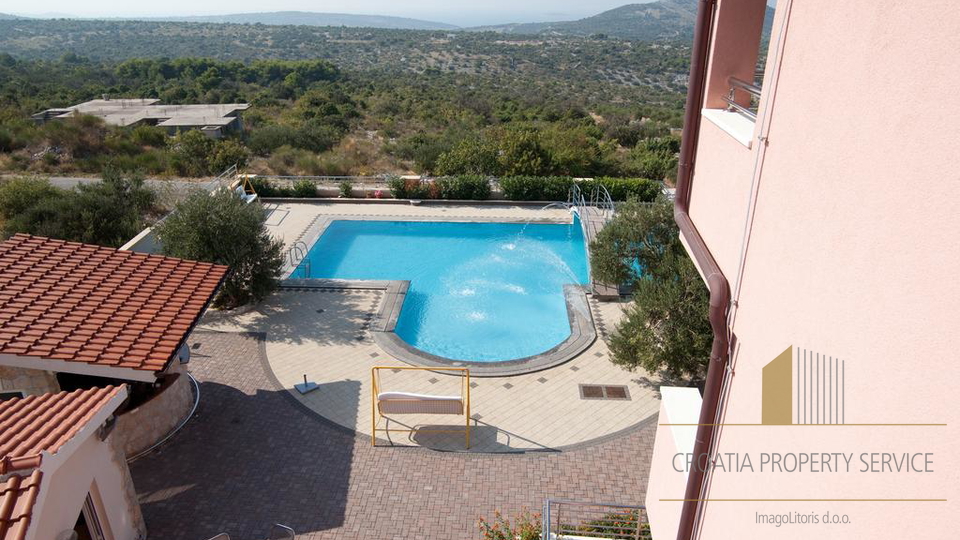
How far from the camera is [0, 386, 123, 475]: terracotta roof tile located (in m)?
6.02

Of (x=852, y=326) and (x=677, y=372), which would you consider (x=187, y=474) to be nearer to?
(x=677, y=372)

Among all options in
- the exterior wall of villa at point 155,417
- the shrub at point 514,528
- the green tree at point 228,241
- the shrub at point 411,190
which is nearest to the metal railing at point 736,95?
the shrub at point 514,528

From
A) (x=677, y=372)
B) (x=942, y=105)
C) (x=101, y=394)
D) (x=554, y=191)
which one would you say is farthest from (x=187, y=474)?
(x=554, y=191)

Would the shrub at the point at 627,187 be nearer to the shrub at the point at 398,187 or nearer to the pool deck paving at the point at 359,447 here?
the shrub at the point at 398,187

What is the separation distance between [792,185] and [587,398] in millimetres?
8743

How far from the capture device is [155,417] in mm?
10156

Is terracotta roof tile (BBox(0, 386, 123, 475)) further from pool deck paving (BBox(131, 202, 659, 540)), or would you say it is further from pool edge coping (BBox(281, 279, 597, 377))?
pool edge coping (BBox(281, 279, 597, 377))

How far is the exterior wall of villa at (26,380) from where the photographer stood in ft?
28.4

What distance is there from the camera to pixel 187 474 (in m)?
9.50

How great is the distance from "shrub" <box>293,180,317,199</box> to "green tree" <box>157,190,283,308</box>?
861 cm

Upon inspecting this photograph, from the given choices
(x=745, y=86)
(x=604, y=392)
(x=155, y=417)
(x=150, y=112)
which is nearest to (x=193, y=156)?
(x=155, y=417)

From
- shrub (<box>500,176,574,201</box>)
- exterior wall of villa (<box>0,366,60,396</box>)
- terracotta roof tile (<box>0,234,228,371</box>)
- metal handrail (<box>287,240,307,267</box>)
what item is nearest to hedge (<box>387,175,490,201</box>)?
shrub (<box>500,176,574,201</box>)

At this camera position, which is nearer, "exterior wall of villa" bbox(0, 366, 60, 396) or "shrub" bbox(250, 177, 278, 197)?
"exterior wall of villa" bbox(0, 366, 60, 396)

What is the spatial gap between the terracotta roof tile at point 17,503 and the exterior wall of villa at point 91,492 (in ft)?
0.48
